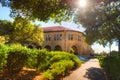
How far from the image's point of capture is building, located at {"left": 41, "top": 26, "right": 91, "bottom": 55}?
6550 cm

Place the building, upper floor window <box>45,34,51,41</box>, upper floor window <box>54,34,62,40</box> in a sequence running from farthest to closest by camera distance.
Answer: upper floor window <box>45,34,51,41</box> → upper floor window <box>54,34,62,40</box> → the building

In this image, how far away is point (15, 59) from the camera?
14.6 m

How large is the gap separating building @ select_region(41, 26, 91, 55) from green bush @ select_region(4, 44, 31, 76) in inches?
1929

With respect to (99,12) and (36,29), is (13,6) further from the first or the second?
(36,29)

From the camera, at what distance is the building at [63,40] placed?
215ft

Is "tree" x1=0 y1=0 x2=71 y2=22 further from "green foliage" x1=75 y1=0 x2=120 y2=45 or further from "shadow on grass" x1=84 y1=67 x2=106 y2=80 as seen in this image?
"green foliage" x1=75 y1=0 x2=120 y2=45

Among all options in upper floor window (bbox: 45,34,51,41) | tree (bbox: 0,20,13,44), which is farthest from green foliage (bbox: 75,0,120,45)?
upper floor window (bbox: 45,34,51,41)

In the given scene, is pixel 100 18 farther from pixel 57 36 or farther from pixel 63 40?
pixel 57 36

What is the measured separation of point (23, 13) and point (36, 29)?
34.9 m

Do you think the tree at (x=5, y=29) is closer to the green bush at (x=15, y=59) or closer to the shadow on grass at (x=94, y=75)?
the shadow on grass at (x=94, y=75)

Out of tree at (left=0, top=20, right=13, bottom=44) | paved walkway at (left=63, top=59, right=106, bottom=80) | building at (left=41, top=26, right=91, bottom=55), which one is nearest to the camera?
paved walkway at (left=63, top=59, right=106, bottom=80)

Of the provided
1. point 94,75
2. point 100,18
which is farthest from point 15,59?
point 100,18

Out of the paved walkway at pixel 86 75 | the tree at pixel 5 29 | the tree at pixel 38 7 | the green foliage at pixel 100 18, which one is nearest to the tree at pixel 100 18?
the green foliage at pixel 100 18

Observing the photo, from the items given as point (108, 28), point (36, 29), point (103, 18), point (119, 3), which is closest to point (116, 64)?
point (119, 3)
